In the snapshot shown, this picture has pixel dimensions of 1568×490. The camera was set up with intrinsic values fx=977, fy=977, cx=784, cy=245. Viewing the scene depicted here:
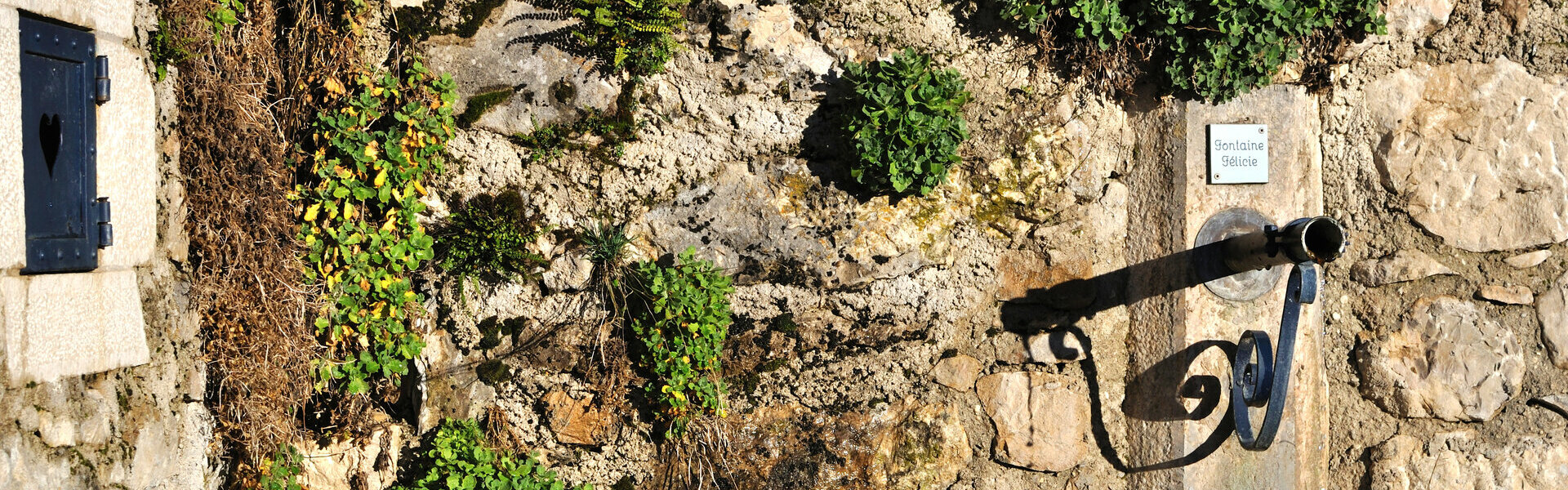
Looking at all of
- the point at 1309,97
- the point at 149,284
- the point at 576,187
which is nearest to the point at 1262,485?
the point at 1309,97

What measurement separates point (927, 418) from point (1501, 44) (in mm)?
2099

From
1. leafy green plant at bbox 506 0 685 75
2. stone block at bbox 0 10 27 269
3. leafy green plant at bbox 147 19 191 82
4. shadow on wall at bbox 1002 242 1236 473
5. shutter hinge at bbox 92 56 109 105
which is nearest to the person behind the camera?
stone block at bbox 0 10 27 269

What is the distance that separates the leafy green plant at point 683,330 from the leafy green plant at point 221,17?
4.37 feet

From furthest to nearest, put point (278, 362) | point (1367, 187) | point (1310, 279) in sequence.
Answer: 1. point (1367, 187)
2. point (278, 362)
3. point (1310, 279)

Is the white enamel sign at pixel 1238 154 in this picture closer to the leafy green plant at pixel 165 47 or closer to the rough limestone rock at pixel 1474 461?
the rough limestone rock at pixel 1474 461

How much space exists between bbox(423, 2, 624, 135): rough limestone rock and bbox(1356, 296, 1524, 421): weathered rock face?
250cm

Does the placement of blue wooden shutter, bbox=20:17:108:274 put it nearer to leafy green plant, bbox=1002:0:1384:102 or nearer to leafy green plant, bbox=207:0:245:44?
leafy green plant, bbox=207:0:245:44

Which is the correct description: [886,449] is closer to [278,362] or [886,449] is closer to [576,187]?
[576,187]

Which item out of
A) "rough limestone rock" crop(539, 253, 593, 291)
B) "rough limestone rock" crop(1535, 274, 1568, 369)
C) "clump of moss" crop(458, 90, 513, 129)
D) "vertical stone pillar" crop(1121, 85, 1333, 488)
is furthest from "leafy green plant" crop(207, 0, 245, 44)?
"rough limestone rock" crop(1535, 274, 1568, 369)

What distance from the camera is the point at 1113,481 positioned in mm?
3016

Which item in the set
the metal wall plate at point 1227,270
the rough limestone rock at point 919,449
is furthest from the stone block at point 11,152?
the metal wall plate at point 1227,270

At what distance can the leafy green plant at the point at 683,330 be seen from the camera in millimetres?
2805

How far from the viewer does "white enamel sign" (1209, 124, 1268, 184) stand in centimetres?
284

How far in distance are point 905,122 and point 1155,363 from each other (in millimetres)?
1062
